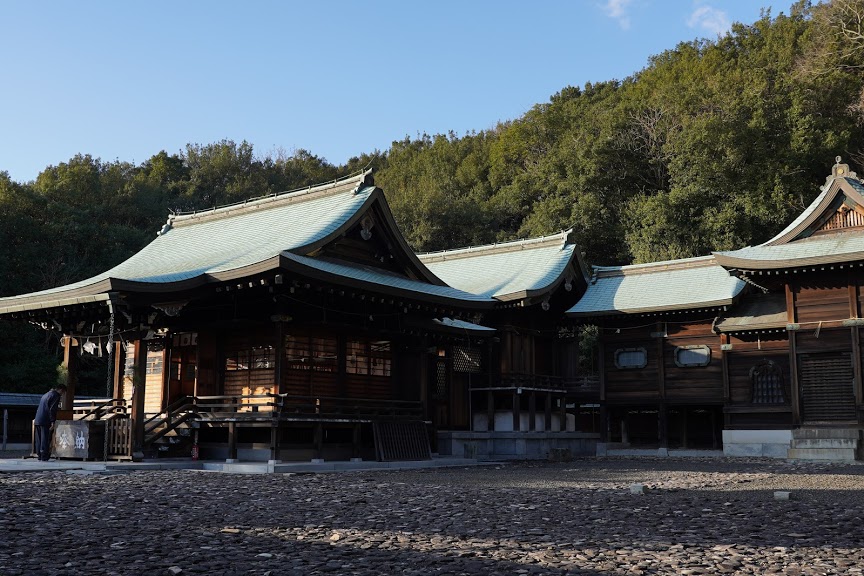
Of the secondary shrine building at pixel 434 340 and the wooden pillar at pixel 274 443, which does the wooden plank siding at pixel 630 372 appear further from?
the wooden pillar at pixel 274 443

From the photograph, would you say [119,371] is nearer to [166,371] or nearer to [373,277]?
[166,371]

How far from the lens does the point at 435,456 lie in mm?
25703

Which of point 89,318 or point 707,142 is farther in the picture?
point 707,142

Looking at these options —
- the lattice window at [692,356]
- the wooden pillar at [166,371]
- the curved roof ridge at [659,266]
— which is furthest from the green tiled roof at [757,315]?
the wooden pillar at [166,371]

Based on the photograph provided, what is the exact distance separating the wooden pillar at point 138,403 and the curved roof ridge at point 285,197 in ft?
24.6

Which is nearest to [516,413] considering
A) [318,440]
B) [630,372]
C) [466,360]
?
[466,360]

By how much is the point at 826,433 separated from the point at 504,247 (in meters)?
15.1

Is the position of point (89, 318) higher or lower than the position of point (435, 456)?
higher

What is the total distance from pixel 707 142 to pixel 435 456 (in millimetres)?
28718

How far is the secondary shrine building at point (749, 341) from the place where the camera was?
88.9ft

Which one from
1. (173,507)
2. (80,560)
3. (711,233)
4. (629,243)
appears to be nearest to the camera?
(80,560)

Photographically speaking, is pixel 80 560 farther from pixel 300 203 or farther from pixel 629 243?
pixel 629 243

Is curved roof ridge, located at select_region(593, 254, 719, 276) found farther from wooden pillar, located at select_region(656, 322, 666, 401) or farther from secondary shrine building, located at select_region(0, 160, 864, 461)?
wooden pillar, located at select_region(656, 322, 666, 401)

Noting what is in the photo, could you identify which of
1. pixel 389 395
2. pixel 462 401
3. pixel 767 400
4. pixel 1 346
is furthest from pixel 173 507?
pixel 1 346
